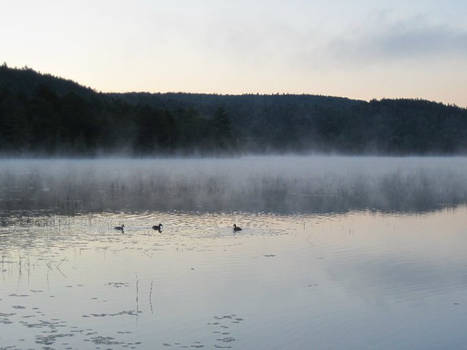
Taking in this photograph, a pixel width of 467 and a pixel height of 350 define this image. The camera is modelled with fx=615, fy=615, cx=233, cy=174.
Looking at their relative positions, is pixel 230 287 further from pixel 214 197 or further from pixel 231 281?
pixel 214 197

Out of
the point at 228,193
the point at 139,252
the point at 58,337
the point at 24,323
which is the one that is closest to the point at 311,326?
the point at 58,337

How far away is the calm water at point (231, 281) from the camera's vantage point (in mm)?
12961

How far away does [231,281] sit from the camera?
17641mm

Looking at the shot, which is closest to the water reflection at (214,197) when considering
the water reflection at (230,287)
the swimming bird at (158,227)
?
the swimming bird at (158,227)

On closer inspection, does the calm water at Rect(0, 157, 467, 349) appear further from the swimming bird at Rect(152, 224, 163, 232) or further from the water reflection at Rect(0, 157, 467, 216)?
the water reflection at Rect(0, 157, 467, 216)

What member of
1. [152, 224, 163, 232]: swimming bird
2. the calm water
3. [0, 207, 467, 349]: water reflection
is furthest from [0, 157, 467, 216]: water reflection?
[0, 207, 467, 349]: water reflection

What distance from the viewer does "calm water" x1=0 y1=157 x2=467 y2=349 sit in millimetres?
12961

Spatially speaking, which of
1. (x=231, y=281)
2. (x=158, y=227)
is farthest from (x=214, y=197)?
(x=231, y=281)

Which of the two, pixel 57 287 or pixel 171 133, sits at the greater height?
pixel 171 133

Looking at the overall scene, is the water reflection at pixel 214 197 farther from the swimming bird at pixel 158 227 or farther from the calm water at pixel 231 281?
the swimming bird at pixel 158 227

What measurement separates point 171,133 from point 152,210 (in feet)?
367

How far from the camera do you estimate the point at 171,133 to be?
146500 millimetres

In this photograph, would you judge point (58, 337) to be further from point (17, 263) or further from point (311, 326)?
point (17, 263)

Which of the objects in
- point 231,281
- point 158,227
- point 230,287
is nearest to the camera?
point 230,287
